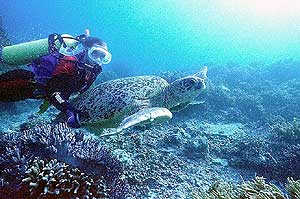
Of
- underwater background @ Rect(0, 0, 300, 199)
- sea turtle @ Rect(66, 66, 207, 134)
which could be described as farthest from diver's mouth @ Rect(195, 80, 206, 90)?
underwater background @ Rect(0, 0, 300, 199)

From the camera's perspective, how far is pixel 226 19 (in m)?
122

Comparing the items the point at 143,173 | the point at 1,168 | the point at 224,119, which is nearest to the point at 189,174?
the point at 143,173

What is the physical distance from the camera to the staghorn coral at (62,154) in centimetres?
355

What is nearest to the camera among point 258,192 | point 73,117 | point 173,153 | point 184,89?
point 258,192

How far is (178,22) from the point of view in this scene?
134875 millimetres

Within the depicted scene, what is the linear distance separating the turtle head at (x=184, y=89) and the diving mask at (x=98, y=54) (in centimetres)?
111

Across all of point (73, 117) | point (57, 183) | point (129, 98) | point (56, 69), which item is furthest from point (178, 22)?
point (57, 183)

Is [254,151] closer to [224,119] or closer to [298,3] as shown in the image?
[224,119]

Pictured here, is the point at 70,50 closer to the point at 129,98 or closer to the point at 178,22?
the point at 129,98

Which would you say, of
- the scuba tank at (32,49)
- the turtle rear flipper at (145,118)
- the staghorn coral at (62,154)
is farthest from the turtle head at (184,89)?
the scuba tank at (32,49)

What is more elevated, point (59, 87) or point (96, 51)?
point (96, 51)

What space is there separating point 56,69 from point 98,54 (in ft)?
1.94

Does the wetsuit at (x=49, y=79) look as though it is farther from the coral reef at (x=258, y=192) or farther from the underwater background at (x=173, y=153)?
the coral reef at (x=258, y=192)

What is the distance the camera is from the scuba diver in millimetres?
3436
